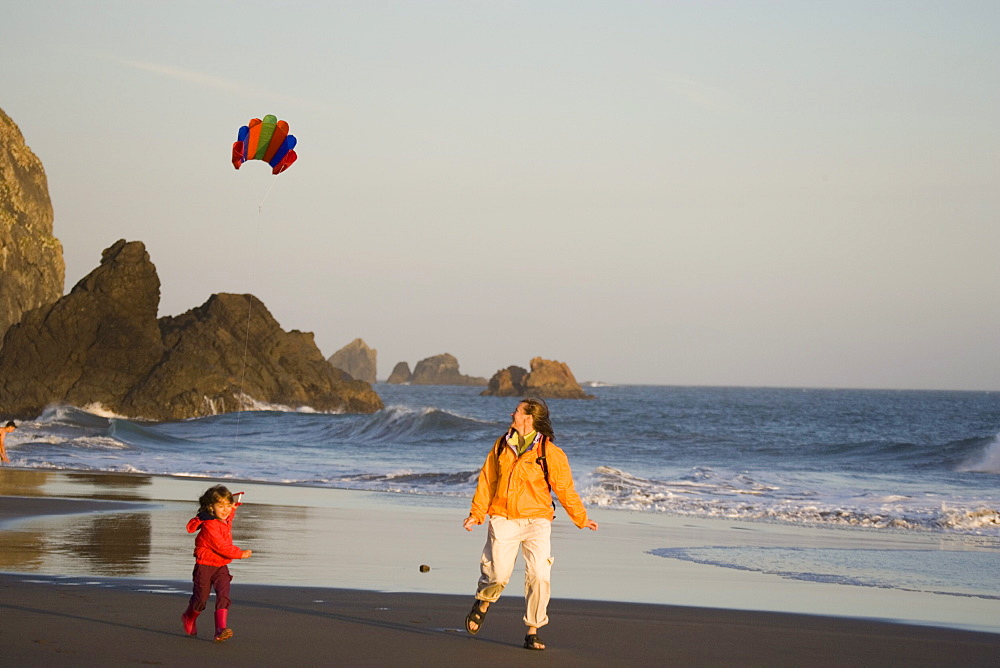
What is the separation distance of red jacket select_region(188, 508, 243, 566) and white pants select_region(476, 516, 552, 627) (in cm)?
147

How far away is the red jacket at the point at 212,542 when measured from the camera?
6.41m

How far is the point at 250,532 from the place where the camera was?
12281 mm

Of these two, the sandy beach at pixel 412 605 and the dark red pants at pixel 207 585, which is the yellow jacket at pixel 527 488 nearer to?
the sandy beach at pixel 412 605

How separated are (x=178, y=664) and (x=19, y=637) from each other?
107cm

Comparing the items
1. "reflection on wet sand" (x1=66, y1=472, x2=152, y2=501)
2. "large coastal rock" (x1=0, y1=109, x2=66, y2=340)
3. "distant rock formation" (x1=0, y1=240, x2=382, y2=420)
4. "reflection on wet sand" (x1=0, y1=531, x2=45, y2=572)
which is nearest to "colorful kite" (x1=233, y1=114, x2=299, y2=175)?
"reflection on wet sand" (x1=66, y1=472, x2=152, y2=501)

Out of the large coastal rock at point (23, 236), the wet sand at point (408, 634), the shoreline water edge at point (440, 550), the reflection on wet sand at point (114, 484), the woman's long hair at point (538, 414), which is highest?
the large coastal rock at point (23, 236)

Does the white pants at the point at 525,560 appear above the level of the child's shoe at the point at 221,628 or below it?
above

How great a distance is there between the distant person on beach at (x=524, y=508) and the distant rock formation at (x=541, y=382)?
407 feet

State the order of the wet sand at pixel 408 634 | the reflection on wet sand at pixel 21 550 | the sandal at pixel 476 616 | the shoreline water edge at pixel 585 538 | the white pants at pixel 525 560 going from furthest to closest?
the reflection on wet sand at pixel 21 550
the shoreline water edge at pixel 585 538
the sandal at pixel 476 616
the white pants at pixel 525 560
the wet sand at pixel 408 634

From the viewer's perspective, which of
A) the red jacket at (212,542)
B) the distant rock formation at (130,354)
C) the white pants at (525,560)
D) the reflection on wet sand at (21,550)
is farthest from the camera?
the distant rock formation at (130,354)

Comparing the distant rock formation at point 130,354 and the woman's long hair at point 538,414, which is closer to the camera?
the woman's long hair at point 538,414

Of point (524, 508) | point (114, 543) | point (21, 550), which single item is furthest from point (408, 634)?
point (114, 543)

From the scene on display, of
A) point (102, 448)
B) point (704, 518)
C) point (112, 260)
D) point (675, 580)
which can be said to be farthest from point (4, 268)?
point (675, 580)

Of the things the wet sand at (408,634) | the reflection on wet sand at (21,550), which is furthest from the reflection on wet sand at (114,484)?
the wet sand at (408,634)
